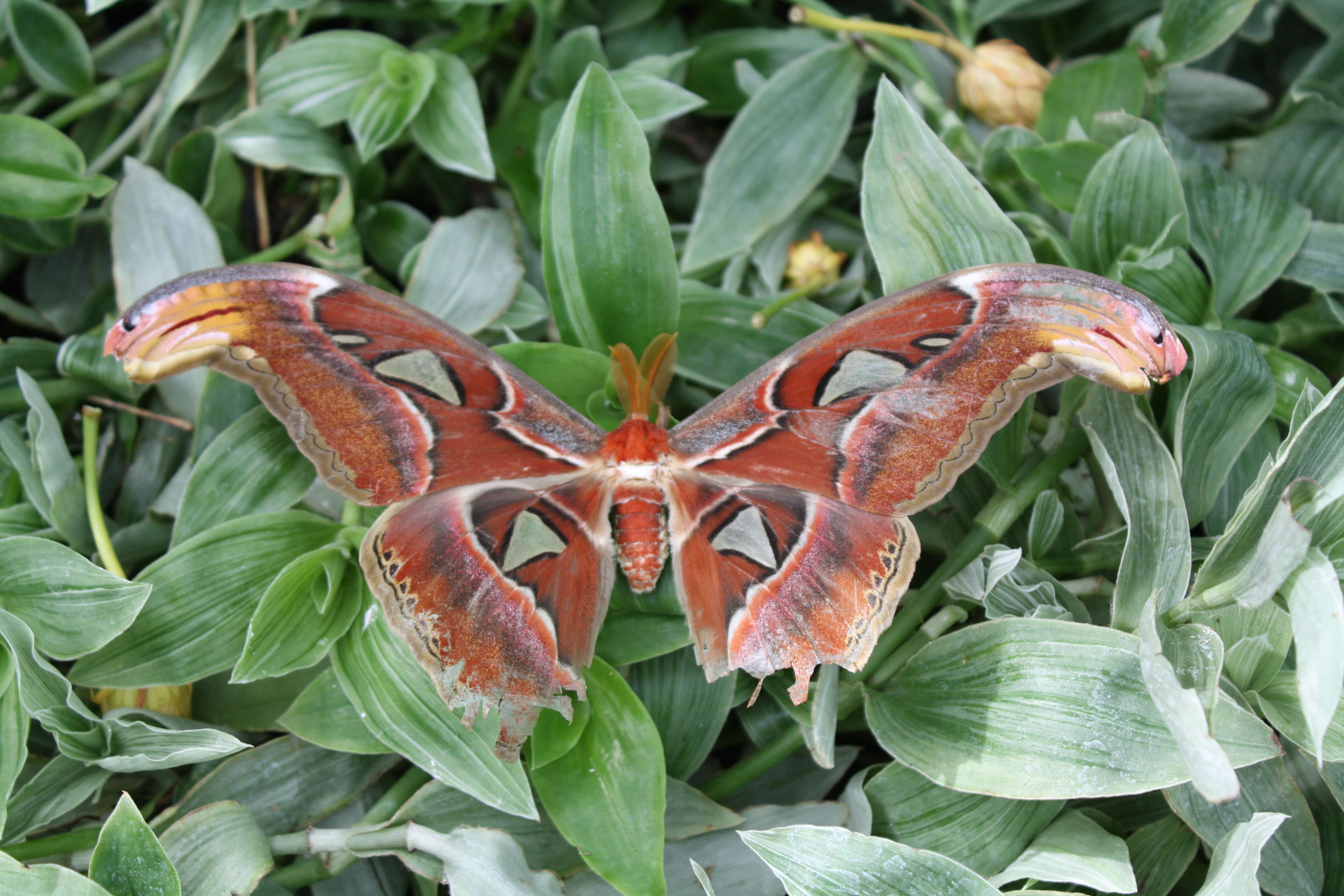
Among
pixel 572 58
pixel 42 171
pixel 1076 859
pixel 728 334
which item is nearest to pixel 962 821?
pixel 1076 859

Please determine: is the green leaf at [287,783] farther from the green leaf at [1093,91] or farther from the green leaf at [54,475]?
the green leaf at [1093,91]

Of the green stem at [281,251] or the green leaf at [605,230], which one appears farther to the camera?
the green stem at [281,251]

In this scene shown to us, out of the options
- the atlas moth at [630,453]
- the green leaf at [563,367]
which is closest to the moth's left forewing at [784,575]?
the atlas moth at [630,453]

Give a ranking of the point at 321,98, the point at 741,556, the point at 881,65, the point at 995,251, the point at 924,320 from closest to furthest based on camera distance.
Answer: the point at 924,320
the point at 741,556
the point at 995,251
the point at 321,98
the point at 881,65

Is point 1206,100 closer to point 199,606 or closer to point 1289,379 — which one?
point 1289,379

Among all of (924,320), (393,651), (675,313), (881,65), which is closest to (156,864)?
(393,651)

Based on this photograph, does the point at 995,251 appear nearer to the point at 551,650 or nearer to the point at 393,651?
the point at 551,650

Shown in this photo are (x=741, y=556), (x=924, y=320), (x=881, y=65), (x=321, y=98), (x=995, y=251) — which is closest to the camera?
(x=924, y=320)

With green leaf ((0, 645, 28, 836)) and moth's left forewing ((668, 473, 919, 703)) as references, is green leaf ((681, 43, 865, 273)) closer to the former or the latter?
moth's left forewing ((668, 473, 919, 703))
